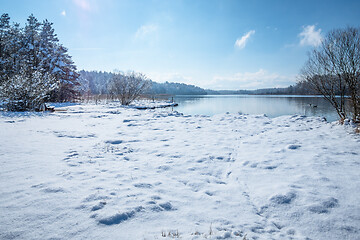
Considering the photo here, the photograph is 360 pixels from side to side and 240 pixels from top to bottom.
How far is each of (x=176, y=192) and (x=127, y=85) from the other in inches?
909

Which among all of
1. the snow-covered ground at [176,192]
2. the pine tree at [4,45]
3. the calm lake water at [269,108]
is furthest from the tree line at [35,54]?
the snow-covered ground at [176,192]

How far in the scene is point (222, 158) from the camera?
4410mm

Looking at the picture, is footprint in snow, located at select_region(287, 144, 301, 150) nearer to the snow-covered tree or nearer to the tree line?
the snow-covered tree

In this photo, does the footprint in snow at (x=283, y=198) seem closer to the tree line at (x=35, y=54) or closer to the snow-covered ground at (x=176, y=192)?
the snow-covered ground at (x=176, y=192)

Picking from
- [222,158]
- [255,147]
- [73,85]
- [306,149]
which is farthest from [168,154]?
[73,85]

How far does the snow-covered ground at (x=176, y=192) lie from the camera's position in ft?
6.26

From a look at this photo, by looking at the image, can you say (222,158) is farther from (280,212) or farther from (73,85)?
(73,85)

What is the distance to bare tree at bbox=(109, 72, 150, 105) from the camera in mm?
23656

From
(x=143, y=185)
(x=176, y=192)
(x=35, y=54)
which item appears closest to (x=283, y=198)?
(x=176, y=192)

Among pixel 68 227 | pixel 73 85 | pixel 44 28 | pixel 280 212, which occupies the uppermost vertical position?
pixel 44 28

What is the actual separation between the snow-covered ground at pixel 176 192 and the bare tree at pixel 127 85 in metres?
Answer: 19.8

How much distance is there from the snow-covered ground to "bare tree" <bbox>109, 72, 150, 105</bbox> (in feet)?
64.9

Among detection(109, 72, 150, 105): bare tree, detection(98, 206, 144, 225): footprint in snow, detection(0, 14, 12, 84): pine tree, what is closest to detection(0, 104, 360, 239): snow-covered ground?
detection(98, 206, 144, 225): footprint in snow

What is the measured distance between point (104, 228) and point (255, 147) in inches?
182
